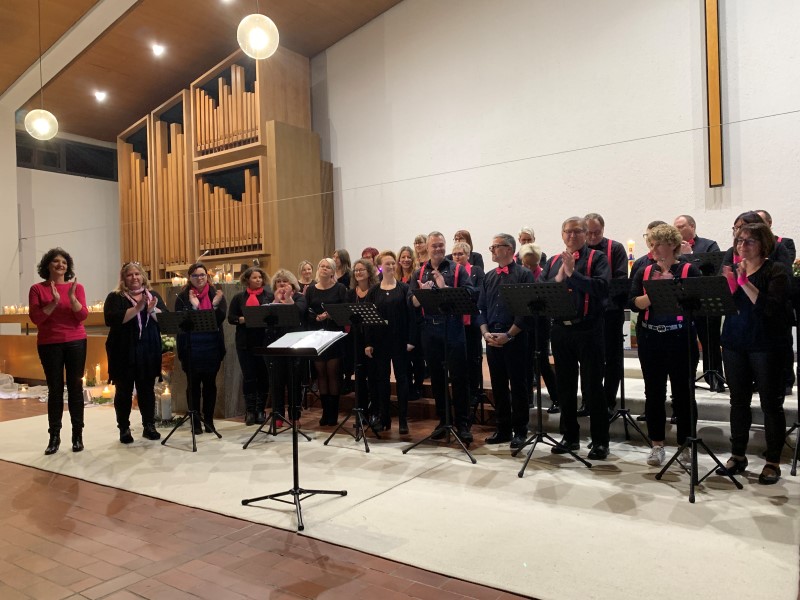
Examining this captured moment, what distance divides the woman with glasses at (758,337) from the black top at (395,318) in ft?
7.59

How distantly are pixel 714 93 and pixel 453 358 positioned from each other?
13.6ft

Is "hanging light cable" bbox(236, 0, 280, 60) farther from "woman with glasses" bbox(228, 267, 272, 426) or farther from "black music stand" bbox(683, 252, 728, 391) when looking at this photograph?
"black music stand" bbox(683, 252, 728, 391)

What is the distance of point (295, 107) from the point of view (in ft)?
31.1

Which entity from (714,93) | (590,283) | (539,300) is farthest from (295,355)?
(714,93)

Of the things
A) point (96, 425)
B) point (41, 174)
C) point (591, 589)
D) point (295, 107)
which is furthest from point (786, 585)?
point (41, 174)

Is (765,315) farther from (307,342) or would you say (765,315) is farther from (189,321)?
(189,321)

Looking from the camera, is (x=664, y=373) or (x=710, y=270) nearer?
(x=664, y=373)

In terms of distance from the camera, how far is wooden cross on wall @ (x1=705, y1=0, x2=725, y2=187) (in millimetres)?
6242

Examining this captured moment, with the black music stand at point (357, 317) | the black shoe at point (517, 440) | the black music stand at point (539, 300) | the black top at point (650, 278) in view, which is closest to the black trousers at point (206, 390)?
the black music stand at point (357, 317)

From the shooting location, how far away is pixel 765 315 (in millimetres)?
3416

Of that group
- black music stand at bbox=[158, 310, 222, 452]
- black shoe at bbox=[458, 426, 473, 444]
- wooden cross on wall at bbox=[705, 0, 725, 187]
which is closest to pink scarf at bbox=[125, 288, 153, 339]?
black music stand at bbox=[158, 310, 222, 452]

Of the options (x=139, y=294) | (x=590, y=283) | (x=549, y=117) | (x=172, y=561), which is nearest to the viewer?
(x=172, y=561)

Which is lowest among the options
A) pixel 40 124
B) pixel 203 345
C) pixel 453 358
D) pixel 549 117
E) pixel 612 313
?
pixel 453 358

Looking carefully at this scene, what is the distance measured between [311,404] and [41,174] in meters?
8.91
